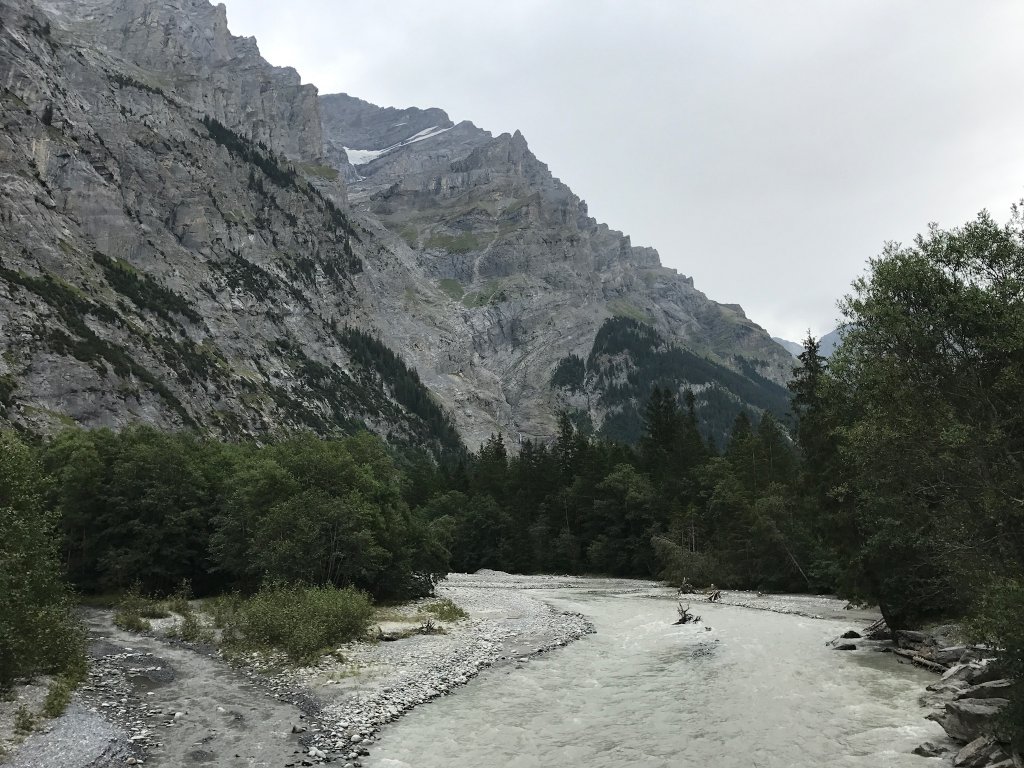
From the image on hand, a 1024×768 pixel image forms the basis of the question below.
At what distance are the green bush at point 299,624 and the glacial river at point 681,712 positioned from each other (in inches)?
345

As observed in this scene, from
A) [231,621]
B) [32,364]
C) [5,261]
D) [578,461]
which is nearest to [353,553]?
[231,621]

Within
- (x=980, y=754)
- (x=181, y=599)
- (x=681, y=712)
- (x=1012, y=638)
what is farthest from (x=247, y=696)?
(x=181, y=599)

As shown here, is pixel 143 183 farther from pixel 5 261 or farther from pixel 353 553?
pixel 353 553

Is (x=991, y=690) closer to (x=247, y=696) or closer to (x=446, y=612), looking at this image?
(x=247, y=696)

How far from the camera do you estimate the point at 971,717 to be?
16.1 meters

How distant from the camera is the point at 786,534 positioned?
58.7 metres

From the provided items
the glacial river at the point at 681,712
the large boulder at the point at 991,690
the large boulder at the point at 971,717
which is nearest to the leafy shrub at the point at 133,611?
the glacial river at the point at 681,712

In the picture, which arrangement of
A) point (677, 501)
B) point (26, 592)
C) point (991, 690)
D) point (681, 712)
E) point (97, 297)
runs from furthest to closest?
point (97, 297)
point (677, 501)
point (681, 712)
point (26, 592)
point (991, 690)

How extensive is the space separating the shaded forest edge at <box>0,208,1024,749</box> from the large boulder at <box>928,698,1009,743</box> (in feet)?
5.96

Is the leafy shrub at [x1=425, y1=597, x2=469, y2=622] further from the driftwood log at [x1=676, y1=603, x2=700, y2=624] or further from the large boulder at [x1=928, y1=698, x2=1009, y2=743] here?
the large boulder at [x1=928, y1=698, x2=1009, y2=743]

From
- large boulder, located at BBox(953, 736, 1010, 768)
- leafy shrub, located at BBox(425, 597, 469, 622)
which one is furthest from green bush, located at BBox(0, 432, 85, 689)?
large boulder, located at BBox(953, 736, 1010, 768)

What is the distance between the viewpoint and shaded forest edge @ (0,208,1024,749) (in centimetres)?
1889

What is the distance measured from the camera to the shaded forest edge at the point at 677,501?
18.9 meters

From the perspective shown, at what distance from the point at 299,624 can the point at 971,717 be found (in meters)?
26.4
